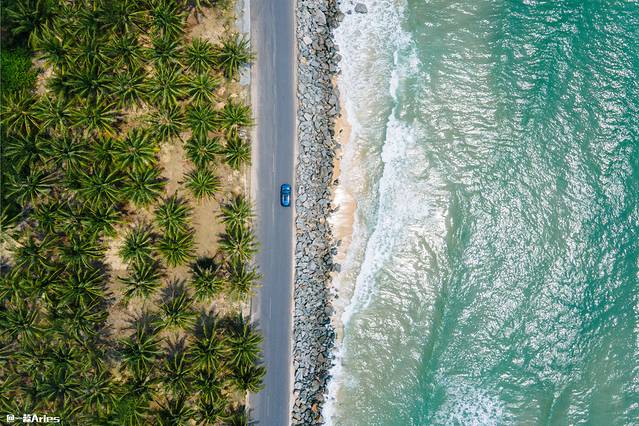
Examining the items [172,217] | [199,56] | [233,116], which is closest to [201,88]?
[199,56]

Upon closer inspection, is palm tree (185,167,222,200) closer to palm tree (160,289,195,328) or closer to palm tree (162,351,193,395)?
palm tree (160,289,195,328)

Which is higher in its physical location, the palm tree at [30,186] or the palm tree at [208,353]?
the palm tree at [30,186]

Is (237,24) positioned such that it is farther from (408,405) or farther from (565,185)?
(408,405)

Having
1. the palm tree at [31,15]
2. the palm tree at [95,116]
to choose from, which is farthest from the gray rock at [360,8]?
the palm tree at [31,15]

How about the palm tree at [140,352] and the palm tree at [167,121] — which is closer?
the palm tree at [140,352]

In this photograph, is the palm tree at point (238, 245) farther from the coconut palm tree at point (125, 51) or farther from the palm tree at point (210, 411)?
the coconut palm tree at point (125, 51)

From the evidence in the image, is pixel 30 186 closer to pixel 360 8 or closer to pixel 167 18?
pixel 167 18

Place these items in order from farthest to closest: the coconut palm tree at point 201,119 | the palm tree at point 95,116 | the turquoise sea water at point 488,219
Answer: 1. the turquoise sea water at point 488,219
2. the coconut palm tree at point 201,119
3. the palm tree at point 95,116

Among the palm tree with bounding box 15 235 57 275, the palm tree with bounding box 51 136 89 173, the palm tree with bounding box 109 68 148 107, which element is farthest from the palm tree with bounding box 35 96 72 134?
the palm tree with bounding box 15 235 57 275
